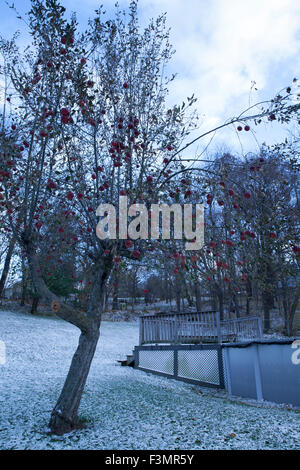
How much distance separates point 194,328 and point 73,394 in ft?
21.4

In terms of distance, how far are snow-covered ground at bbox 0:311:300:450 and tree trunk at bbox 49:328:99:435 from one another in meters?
0.18

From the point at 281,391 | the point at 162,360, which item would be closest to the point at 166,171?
the point at 281,391

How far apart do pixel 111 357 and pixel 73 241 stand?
9.47 metres

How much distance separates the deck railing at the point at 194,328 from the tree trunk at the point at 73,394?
235 inches

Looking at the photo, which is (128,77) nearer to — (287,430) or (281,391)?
(287,430)

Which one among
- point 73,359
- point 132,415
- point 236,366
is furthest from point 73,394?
point 236,366

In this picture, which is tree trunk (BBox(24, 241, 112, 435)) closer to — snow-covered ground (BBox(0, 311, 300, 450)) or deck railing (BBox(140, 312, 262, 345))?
snow-covered ground (BBox(0, 311, 300, 450))

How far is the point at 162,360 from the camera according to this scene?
11383 mm

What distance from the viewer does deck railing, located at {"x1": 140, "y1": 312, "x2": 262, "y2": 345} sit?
421 inches

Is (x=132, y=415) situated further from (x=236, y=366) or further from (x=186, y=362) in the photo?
(x=186, y=362)

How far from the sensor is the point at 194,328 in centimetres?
1095

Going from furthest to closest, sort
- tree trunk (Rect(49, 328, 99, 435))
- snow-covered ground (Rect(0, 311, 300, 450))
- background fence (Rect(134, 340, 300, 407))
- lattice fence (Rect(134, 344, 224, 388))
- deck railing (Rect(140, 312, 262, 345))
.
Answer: deck railing (Rect(140, 312, 262, 345)), lattice fence (Rect(134, 344, 224, 388)), background fence (Rect(134, 340, 300, 407)), tree trunk (Rect(49, 328, 99, 435)), snow-covered ground (Rect(0, 311, 300, 450))

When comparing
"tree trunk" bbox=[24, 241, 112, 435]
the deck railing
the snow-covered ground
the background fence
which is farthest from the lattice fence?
"tree trunk" bbox=[24, 241, 112, 435]

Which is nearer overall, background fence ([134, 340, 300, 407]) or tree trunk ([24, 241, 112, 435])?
tree trunk ([24, 241, 112, 435])
